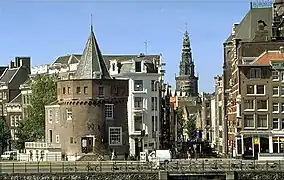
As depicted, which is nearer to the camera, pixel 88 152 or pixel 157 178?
pixel 157 178

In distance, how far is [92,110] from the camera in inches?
3164

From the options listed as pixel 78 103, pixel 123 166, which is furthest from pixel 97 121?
pixel 123 166

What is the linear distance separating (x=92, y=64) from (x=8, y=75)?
5527cm

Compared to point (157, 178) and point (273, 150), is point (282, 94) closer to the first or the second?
point (273, 150)

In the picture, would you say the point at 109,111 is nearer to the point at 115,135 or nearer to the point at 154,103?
the point at 115,135

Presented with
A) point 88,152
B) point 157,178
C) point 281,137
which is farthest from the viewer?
point 281,137

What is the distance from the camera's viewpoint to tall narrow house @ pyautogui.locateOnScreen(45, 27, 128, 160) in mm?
80125

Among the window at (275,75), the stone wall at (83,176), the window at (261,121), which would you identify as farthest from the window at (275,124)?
the stone wall at (83,176)

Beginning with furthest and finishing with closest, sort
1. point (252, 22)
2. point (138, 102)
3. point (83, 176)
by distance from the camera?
point (252, 22), point (138, 102), point (83, 176)

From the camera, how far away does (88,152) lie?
262 feet

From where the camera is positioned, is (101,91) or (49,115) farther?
(49,115)

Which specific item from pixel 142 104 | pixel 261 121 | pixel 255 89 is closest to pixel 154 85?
pixel 142 104

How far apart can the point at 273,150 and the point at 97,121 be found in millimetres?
20898

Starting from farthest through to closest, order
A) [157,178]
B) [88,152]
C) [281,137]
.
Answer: [281,137] < [88,152] < [157,178]
